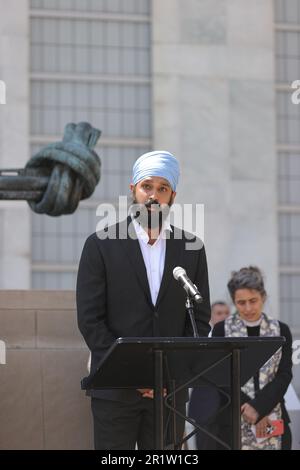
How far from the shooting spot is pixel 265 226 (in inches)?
706

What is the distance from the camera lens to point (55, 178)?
9148 millimetres

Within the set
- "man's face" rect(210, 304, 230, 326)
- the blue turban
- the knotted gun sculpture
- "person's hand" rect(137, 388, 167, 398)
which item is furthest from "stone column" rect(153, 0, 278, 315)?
"person's hand" rect(137, 388, 167, 398)

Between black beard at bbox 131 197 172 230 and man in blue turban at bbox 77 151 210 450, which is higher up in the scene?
black beard at bbox 131 197 172 230

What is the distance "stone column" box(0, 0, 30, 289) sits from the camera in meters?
17.2

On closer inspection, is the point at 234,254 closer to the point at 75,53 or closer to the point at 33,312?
the point at 75,53

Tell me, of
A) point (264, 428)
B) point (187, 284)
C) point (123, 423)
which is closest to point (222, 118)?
point (264, 428)

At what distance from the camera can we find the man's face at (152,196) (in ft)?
18.1

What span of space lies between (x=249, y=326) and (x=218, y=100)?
10.3 m

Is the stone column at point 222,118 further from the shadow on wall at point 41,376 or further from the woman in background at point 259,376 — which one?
the shadow on wall at point 41,376

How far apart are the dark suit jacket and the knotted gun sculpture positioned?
134 inches

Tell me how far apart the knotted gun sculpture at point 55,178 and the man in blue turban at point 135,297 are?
3412 mm

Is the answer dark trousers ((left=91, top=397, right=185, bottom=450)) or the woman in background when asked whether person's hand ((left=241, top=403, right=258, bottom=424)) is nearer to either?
the woman in background

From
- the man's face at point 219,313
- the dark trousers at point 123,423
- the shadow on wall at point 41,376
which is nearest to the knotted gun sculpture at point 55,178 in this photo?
the shadow on wall at point 41,376

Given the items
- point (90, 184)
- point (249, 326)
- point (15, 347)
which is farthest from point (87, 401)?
point (90, 184)
